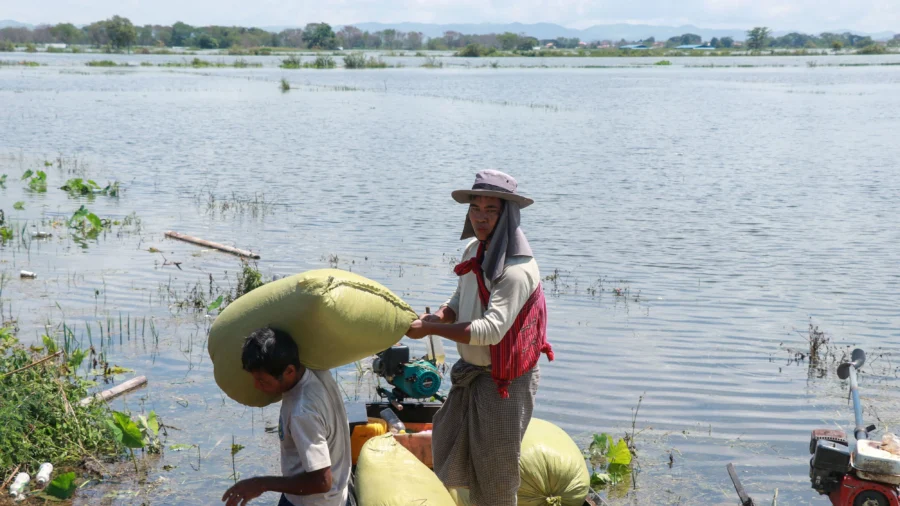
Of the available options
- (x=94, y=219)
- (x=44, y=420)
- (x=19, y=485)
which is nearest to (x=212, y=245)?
(x=94, y=219)

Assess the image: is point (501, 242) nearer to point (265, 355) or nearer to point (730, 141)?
point (265, 355)

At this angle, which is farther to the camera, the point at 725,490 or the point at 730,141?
the point at 730,141

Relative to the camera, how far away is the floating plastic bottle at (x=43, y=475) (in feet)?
17.4

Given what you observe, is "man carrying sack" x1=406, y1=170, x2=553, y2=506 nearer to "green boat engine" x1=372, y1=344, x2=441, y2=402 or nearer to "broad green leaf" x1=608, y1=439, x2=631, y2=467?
"green boat engine" x1=372, y1=344, x2=441, y2=402

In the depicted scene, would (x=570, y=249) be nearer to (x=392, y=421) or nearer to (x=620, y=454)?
(x=620, y=454)

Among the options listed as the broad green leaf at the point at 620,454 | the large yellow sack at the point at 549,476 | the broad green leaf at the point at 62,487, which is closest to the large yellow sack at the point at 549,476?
the large yellow sack at the point at 549,476

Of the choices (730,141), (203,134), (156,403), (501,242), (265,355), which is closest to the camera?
(265,355)

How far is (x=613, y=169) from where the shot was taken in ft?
65.1

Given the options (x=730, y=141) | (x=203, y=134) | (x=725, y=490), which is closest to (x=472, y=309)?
(x=725, y=490)

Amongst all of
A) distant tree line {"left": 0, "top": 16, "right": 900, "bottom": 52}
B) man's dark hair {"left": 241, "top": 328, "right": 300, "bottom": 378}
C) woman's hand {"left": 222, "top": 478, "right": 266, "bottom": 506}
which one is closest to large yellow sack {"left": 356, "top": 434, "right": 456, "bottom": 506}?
woman's hand {"left": 222, "top": 478, "right": 266, "bottom": 506}

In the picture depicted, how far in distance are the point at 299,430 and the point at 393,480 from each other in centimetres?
103

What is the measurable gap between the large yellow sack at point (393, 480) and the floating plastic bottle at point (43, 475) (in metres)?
2.18

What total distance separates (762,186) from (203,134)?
1596 centimetres

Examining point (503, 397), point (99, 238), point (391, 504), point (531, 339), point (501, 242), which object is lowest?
point (99, 238)
